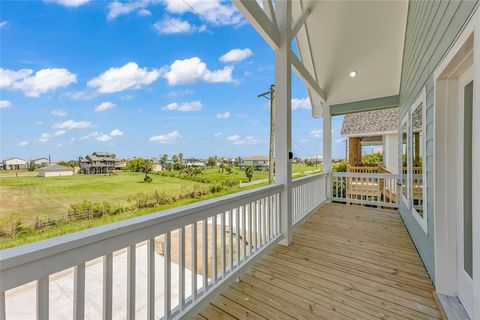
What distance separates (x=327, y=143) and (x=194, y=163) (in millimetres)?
4556

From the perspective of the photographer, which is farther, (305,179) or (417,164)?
(305,179)

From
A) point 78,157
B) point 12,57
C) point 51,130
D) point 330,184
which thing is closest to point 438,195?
point 78,157

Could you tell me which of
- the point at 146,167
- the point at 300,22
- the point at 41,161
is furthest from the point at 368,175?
the point at 41,161

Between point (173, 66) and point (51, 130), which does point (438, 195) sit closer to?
point (173, 66)

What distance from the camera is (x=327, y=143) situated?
224 inches

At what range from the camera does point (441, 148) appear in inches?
74.4

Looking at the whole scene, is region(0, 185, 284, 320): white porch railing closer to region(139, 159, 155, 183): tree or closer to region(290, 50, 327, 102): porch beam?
region(139, 159, 155, 183): tree

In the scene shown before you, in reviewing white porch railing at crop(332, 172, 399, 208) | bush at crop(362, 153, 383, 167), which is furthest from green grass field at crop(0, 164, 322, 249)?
bush at crop(362, 153, 383, 167)

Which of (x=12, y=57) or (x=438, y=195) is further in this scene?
(x=438, y=195)

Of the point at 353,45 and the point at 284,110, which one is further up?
the point at 353,45

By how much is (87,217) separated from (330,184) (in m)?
5.68

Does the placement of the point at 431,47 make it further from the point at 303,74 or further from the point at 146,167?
the point at 146,167

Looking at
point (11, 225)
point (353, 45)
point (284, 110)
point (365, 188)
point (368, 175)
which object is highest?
point (353, 45)

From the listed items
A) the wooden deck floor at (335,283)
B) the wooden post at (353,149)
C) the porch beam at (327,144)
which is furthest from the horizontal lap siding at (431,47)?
the wooden post at (353,149)
